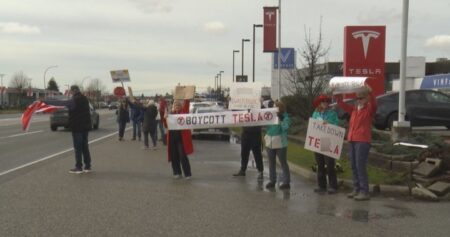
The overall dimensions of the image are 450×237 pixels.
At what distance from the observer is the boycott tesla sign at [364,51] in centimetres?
1482

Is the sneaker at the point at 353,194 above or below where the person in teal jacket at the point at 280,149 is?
below

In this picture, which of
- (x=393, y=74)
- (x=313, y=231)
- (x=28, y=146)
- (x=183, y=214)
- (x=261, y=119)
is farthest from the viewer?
(x=393, y=74)

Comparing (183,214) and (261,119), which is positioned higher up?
(261,119)

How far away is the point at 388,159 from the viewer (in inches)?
440

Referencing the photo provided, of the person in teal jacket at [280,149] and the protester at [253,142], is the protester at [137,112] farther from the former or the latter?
the person in teal jacket at [280,149]

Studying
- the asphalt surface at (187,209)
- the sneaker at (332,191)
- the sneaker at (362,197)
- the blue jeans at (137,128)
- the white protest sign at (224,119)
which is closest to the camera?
the asphalt surface at (187,209)

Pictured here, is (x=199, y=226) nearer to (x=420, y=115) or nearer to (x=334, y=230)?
(x=334, y=230)

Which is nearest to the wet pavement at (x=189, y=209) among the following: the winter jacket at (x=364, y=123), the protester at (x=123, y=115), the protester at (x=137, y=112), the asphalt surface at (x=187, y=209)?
the asphalt surface at (x=187, y=209)

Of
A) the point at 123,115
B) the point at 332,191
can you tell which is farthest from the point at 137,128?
the point at 332,191

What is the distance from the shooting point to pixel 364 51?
49.0 ft

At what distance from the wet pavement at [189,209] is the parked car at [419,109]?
24.2ft

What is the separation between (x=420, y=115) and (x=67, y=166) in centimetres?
1104

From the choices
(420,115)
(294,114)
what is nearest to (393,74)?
(294,114)

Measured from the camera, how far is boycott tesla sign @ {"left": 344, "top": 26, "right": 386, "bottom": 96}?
1482 centimetres
